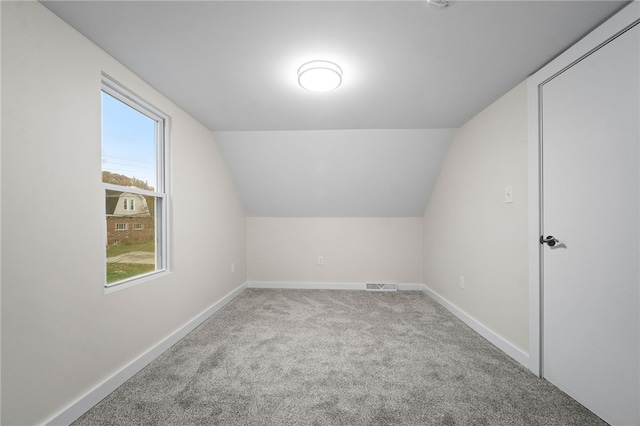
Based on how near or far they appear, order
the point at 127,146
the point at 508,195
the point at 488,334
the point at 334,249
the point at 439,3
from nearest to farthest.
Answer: the point at 439,3 < the point at 127,146 < the point at 508,195 < the point at 488,334 < the point at 334,249

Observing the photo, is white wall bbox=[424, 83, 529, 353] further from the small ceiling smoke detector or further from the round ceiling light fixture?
the round ceiling light fixture

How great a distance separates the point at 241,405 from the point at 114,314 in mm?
995

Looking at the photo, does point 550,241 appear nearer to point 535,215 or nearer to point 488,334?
point 535,215

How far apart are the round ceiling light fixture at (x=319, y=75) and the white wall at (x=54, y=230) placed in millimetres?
921

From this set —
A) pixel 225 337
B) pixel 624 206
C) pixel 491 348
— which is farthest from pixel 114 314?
pixel 624 206

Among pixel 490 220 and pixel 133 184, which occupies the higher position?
pixel 133 184

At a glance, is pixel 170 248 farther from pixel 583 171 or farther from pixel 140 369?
pixel 583 171

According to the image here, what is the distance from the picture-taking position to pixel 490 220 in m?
2.40

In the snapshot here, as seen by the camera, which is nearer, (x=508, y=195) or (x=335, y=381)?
(x=335, y=381)

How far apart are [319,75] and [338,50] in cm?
23

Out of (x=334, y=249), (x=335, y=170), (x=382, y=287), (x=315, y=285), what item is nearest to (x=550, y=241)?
(x=335, y=170)

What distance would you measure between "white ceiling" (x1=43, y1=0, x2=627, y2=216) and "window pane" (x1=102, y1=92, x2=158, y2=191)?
30cm

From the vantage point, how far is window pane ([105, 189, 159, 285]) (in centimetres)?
182

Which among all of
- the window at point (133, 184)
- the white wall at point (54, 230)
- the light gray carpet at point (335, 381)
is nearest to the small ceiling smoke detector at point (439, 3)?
the white wall at point (54, 230)
